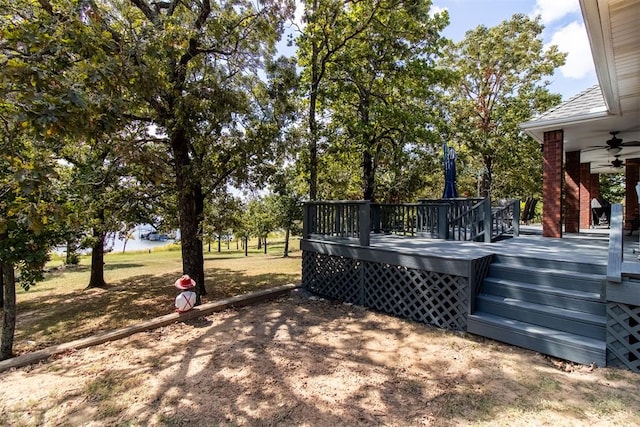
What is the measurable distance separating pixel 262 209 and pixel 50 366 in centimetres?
1748

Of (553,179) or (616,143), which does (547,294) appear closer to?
(553,179)

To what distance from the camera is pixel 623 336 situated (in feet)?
12.3

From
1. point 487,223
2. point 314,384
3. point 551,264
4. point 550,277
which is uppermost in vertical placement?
point 487,223

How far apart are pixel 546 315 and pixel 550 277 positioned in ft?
2.28

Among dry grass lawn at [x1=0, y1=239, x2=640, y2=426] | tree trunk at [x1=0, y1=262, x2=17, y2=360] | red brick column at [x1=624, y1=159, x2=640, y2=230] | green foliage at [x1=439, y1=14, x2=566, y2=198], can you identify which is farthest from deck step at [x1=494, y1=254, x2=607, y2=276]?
green foliage at [x1=439, y1=14, x2=566, y2=198]

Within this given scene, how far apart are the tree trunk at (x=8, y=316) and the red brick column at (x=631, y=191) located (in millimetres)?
15851

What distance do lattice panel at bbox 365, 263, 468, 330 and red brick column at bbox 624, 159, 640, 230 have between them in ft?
31.8

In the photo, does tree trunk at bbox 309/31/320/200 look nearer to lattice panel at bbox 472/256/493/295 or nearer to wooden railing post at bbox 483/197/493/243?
wooden railing post at bbox 483/197/493/243

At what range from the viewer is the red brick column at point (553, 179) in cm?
768

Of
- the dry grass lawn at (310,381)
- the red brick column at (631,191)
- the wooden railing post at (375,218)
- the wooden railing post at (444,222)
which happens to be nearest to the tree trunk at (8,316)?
the dry grass lawn at (310,381)

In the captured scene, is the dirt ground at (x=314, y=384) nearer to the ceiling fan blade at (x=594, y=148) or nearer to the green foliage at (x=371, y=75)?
the green foliage at (x=371, y=75)

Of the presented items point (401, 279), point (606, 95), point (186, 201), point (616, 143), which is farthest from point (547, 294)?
point (186, 201)

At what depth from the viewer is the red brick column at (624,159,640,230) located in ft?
35.0

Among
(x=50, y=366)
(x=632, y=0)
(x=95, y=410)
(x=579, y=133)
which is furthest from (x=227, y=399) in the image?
(x=579, y=133)
